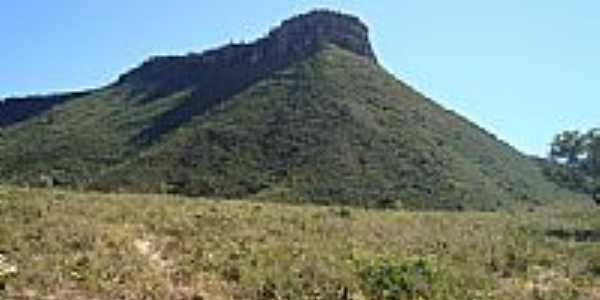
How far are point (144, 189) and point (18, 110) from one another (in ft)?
260

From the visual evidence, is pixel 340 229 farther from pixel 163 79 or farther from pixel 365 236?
pixel 163 79

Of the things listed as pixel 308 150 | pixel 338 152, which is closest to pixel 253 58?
pixel 308 150

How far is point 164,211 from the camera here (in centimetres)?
3978

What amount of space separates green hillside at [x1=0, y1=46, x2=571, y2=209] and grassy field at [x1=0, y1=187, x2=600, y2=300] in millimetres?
32873

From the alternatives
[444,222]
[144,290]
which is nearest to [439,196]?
[444,222]

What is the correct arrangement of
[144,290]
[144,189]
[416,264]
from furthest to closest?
[144,189] < [416,264] < [144,290]

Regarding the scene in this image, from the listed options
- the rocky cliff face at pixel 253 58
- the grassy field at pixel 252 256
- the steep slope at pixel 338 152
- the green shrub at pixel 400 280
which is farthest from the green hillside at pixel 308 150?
the green shrub at pixel 400 280

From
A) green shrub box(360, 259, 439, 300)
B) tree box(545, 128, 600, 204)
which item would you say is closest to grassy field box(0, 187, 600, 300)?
green shrub box(360, 259, 439, 300)

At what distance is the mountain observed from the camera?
7994 cm

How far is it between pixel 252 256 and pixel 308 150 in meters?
55.9

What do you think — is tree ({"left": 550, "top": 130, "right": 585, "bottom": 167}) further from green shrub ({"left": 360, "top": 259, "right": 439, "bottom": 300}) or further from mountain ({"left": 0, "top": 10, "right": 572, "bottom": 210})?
green shrub ({"left": 360, "top": 259, "right": 439, "bottom": 300})

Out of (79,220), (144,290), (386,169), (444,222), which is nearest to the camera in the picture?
(144,290)

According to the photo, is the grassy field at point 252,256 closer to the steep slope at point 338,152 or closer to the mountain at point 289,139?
the mountain at point 289,139

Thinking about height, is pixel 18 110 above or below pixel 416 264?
above
